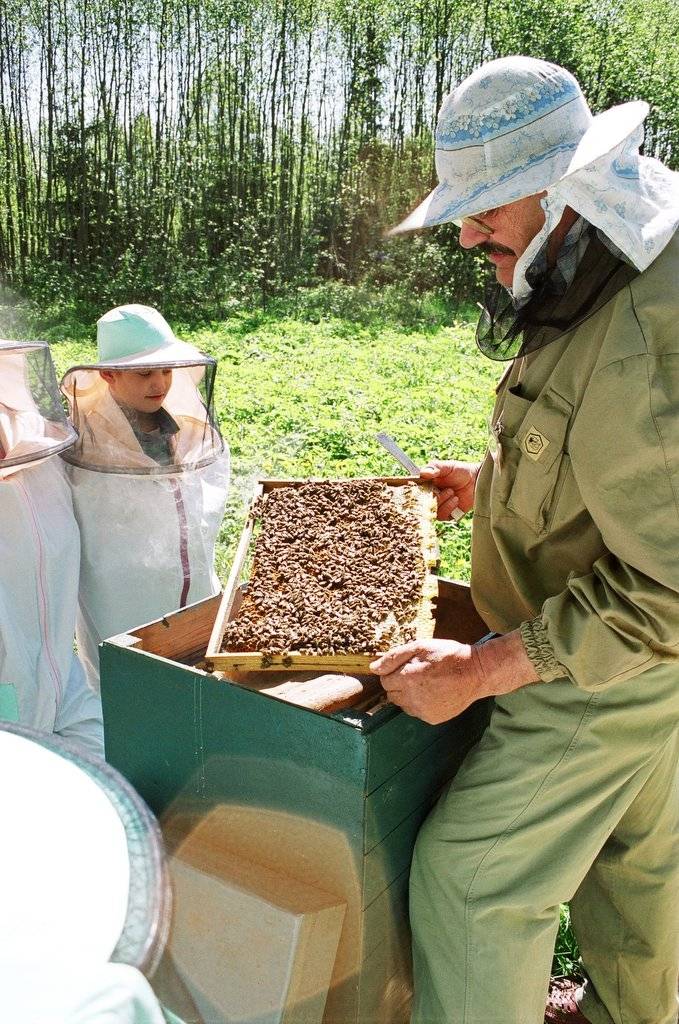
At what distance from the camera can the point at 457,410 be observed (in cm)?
684

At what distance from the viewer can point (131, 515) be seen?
2871 millimetres

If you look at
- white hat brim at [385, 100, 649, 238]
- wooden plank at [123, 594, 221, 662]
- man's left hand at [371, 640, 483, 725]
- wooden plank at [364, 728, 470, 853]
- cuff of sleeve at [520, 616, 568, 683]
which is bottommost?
wooden plank at [364, 728, 470, 853]

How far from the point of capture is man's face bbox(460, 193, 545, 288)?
1708 mm

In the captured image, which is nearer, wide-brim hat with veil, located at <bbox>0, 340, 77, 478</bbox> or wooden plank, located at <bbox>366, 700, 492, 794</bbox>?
wooden plank, located at <bbox>366, 700, 492, 794</bbox>

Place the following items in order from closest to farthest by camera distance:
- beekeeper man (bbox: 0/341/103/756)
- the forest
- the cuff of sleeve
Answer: the cuff of sleeve
beekeeper man (bbox: 0/341/103/756)
the forest

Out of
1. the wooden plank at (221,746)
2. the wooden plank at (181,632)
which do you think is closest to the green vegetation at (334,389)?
the wooden plank at (181,632)

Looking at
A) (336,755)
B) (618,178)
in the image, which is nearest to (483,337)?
(618,178)

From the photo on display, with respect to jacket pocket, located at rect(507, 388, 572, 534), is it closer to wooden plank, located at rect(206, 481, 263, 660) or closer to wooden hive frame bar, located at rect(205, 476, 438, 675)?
wooden hive frame bar, located at rect(205, 476, 438, 675)

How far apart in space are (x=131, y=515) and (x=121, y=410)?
346 millimetres

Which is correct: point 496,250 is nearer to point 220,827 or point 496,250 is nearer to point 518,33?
point 220,827

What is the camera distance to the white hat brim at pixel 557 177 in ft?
5.18

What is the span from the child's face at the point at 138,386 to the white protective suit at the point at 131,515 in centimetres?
4

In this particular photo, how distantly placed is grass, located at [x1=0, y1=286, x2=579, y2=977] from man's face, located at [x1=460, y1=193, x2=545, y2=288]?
2.01 meters

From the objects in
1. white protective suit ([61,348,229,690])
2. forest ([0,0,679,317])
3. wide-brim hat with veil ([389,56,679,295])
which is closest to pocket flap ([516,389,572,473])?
wide-brim hat with veil ([389,56,679,295])
